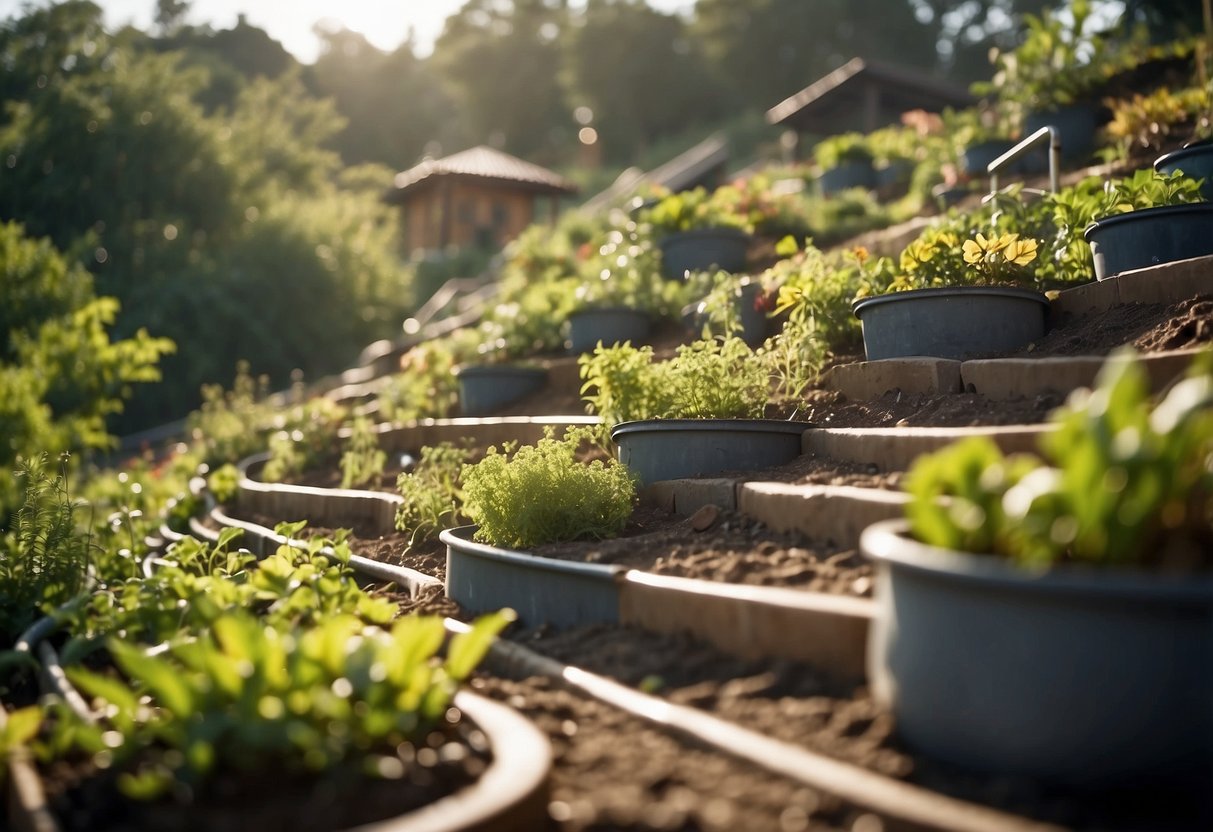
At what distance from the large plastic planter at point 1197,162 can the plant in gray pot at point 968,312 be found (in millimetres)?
1189

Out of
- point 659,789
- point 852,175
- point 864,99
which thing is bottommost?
point 659,789

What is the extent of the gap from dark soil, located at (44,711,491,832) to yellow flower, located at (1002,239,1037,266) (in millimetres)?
3410

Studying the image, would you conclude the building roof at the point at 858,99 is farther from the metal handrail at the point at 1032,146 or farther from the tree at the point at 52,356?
the tree at the point at 52,356

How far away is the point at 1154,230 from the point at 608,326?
361 centimetres

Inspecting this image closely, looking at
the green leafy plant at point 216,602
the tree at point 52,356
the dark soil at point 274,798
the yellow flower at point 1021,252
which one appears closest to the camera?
the dark soil at point 274,798

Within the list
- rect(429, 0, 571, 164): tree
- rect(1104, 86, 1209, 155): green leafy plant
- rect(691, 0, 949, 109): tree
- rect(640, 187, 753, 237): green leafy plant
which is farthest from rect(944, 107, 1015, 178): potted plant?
rect(429, 0, 571, 164): tree

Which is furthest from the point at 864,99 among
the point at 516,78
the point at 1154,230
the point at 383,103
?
the point at 383,103

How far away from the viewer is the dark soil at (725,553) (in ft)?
9.78

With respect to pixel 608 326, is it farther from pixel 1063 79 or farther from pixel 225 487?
pixel 1063 79

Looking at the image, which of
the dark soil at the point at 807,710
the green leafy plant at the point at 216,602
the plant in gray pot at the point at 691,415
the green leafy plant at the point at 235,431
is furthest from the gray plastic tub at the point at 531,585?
the green leafy plant at the point at 235,431

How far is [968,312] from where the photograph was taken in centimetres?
447

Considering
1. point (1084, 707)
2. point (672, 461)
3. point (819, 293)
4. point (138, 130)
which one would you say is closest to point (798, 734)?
point (1084, 707)

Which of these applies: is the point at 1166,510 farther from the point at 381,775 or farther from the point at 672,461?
the point at 672,461

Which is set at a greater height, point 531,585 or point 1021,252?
point 1021,252
